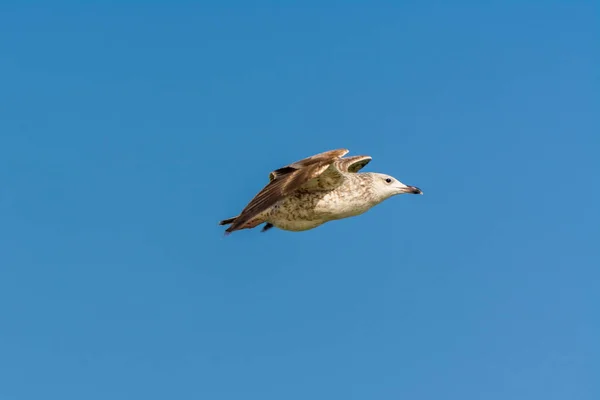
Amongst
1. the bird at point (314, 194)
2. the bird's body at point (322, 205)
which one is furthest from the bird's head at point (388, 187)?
the bird's body at point (322, 205)

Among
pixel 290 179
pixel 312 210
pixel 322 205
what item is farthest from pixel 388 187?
pixel 290 179

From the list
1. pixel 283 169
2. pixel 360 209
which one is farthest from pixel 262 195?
pixel 360 209

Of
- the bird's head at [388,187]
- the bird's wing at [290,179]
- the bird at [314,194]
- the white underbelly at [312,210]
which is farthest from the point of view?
the bird's head at [388,187]

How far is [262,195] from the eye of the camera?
21828mm

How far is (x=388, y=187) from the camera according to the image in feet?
76.4

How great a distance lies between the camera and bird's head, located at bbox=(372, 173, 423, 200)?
23.2 m

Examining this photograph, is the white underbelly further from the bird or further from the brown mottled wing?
the brown mottled wing

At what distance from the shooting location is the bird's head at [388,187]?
23156 millimetres

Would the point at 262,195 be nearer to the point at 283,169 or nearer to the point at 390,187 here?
the point at 283,169

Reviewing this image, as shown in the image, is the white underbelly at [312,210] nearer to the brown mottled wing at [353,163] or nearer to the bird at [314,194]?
the bird at [314,194]

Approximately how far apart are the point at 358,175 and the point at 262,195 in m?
2.70

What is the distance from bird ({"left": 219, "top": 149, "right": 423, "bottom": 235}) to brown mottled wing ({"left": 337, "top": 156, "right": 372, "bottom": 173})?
60cm

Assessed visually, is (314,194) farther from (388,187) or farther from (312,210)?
(388,187)

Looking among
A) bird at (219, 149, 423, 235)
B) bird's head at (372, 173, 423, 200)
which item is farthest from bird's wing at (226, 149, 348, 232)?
bird's head at (372, 173, 423, 200)
